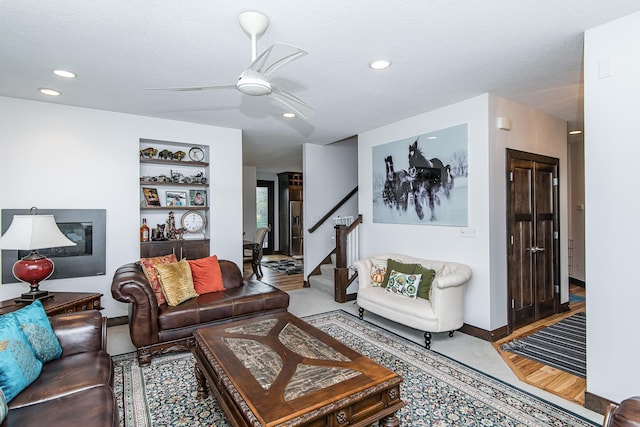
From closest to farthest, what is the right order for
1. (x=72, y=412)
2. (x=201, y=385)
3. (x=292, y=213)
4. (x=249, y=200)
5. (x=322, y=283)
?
(x=72, y=412) → (x=201, y=385) → (x=322, y=283) → (x=249, y=200) → (x=292, y=213)

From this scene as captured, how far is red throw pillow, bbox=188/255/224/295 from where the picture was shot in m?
3.69

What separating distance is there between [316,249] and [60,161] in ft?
13.4

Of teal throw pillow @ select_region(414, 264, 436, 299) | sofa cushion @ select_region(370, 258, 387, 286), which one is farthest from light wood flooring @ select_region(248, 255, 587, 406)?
sofa cushion @ select_region(370, 258, 387, 286)

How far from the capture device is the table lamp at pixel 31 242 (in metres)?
2.70

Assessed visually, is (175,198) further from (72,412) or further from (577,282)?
(577,282)

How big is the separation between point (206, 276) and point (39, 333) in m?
1.85

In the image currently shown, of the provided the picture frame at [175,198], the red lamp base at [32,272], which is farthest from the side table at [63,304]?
the picture frame at [175,198]

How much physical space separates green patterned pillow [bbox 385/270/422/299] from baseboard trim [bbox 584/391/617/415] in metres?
1.61

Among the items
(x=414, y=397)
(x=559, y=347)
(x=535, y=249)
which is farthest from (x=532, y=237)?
(x=414, y=397)

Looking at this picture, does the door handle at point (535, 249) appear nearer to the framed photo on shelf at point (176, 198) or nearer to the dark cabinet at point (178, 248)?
the dark cabinet at point (178, 248)

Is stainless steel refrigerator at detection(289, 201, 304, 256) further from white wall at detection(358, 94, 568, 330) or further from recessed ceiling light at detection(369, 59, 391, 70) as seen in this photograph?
recessed ceiling light at detection(369, 59, 391, 70)

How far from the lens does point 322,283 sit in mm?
5656

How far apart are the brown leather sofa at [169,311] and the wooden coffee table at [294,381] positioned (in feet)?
2.93

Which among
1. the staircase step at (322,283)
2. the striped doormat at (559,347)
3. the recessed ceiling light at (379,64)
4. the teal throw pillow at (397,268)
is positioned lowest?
the striped doormat at (559,347)
